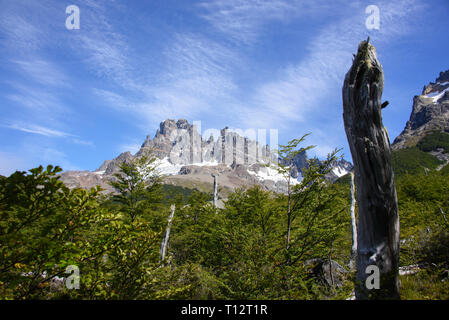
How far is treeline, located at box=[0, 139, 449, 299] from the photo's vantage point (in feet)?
8.80

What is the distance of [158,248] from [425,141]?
154021 mm

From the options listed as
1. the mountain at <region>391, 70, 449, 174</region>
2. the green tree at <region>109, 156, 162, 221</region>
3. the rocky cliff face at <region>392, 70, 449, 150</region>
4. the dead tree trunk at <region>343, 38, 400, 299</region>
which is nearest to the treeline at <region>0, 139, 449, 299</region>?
the green tree at <region>109, 156, 162, 221</region>

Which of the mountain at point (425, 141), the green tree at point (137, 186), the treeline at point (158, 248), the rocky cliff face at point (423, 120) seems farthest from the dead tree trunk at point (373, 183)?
the rocky cliff face at point (423, 120)

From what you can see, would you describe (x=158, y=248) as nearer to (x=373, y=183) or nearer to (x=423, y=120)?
(x=373, y=183)

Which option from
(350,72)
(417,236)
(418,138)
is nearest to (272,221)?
(417,236)

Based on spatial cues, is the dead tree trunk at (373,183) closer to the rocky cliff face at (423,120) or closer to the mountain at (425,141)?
the mountain at (425,141)

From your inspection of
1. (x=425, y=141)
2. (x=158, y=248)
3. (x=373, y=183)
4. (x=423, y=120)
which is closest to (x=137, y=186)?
(x=158, y=248)

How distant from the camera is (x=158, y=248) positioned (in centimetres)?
650

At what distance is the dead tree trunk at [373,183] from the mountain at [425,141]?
73.2m

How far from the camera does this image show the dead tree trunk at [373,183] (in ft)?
10.9

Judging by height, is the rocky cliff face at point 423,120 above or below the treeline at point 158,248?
above
